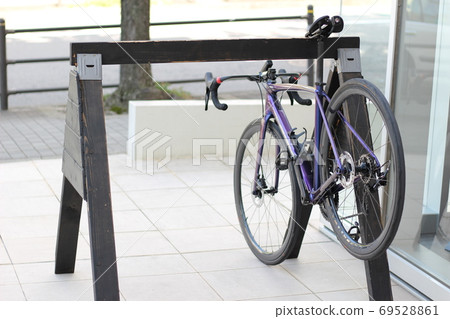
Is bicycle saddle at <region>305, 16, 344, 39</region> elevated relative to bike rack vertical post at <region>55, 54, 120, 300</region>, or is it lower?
elevated

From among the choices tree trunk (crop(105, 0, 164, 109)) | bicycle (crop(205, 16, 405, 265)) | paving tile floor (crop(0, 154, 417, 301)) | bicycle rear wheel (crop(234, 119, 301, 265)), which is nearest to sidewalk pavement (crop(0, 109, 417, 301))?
paving tile floor (crop(0, 154, 417, 301))

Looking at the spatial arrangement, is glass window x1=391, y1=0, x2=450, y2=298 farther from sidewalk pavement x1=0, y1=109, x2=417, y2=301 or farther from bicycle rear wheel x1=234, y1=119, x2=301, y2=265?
bicycle rear wheel x1=234, y1=119, x2=301, y2=265

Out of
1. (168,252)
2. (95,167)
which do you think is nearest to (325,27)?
(95,167)

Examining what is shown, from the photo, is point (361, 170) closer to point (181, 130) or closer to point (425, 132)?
point (425, 132)

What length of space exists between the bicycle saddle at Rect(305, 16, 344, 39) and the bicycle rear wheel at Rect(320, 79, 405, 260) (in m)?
0.33

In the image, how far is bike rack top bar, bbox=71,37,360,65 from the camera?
3381mm

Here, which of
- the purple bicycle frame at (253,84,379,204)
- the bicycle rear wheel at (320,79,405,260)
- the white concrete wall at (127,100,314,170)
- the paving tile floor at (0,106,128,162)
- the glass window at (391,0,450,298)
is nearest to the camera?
the bicycle rear wheel at (320,79,405,260)

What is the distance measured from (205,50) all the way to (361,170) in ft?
3.10

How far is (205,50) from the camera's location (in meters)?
3.56

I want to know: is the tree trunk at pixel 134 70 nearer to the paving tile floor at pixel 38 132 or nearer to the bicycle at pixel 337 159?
the paving tile floor at pixel 38 132

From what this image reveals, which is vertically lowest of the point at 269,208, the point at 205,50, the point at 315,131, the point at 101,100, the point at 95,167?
the point at 269,208

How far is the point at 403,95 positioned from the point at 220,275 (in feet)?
4.43

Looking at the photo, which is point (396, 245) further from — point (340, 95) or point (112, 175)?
point (112, 175)

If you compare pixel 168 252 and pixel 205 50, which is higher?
pixel 205 50
